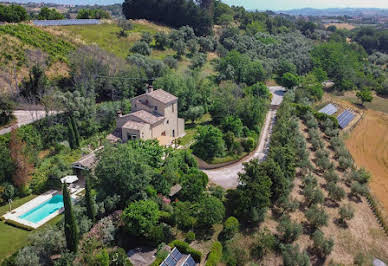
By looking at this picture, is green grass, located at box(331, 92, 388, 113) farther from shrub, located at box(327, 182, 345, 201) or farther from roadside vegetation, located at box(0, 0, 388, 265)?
shrub, located at box(327, 182, 345, 201)

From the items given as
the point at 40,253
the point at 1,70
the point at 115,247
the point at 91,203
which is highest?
the point at 1,70

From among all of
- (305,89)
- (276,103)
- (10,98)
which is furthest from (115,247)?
(305,89)

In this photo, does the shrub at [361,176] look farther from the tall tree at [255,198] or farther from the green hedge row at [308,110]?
the green hedge row at [308,110]

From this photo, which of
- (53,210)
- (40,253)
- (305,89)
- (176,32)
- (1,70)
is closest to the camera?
(40,253)

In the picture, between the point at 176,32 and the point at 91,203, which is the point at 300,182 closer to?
the point at 91,203

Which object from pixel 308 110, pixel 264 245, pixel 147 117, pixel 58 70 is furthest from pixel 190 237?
pixel 58 70

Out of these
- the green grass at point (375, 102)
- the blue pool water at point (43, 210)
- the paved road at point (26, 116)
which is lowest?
the green grass at point (375, 102)

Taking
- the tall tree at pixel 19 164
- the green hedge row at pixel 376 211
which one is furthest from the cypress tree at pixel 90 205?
the green hedge row at pixel 376 211
